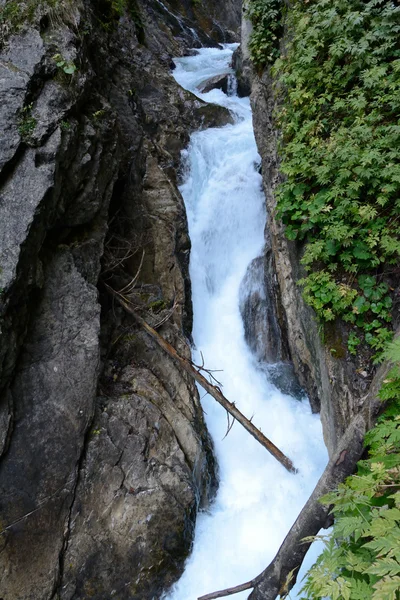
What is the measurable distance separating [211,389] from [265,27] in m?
7.03

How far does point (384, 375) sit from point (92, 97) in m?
6.03

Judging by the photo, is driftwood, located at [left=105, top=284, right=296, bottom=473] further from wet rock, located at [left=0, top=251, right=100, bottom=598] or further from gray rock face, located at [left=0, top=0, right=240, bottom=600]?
wet rock, located at [left=0, top=251, right=100, bottom=598]

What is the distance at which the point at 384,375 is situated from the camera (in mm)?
3297

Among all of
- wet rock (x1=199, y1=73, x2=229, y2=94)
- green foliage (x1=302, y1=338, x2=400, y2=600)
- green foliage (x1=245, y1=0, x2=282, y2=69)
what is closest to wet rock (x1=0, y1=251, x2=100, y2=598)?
green foliage (x1=302, y1=338, x2=400, y2=600)

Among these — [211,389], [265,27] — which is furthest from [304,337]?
[265,27]

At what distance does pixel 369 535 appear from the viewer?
6.31 feet

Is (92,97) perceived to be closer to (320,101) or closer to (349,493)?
(320,101)

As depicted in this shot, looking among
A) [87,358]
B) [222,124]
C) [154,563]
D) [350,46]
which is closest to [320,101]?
[350,46]

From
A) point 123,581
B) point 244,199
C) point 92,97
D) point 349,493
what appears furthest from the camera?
point 244,199

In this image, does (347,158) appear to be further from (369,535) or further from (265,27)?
(265,27)

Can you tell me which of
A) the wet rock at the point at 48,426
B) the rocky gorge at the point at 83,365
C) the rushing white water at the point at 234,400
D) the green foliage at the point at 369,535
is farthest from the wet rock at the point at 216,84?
the green foliage at the point at 369,535

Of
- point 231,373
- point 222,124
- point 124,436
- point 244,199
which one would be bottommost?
point 124,436

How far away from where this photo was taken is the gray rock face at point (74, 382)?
437 cm

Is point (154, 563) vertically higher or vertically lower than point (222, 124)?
lower
